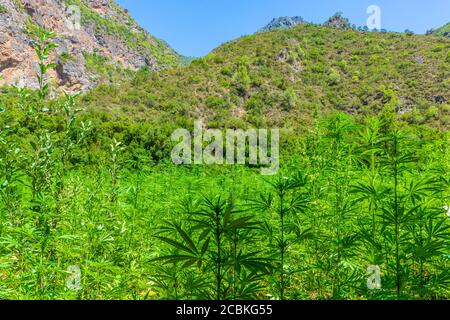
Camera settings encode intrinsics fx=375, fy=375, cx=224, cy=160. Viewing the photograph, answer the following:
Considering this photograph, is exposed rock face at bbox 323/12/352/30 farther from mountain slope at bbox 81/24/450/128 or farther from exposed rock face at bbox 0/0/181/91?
exposed rock face at bbox 0/0/181/91

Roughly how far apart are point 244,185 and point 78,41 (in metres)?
87.3

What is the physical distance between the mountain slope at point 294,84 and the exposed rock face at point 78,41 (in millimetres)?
11422

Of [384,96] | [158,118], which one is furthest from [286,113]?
[158,118]

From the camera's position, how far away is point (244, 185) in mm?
7332

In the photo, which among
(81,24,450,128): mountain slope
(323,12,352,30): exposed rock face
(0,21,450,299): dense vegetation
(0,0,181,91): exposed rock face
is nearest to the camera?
(0,21,450,299): dense vegetation

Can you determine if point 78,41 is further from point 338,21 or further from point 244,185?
point 244,185

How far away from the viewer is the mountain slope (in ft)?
144

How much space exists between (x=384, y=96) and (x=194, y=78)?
24588mm

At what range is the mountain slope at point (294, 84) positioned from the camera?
44031 millimetres

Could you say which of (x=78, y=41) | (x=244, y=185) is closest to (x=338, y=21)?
(x=78, y=41)

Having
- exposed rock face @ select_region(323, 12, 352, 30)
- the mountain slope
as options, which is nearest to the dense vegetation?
the mountain slope

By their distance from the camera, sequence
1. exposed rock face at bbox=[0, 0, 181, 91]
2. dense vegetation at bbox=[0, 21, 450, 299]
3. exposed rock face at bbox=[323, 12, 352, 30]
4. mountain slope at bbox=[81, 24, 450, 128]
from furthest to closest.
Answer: exposed rock face at bbox=[323, 12, 352, 30]
exposed rock face at bbox=[0, 0, 181, 91]
mountain slope at bbox=[81, 24, 450, 128]
dense vegetation at bbox=[0, 21, 450, 299]

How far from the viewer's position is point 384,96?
46.7m

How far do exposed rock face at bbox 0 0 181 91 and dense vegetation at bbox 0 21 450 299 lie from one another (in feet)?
72.2
